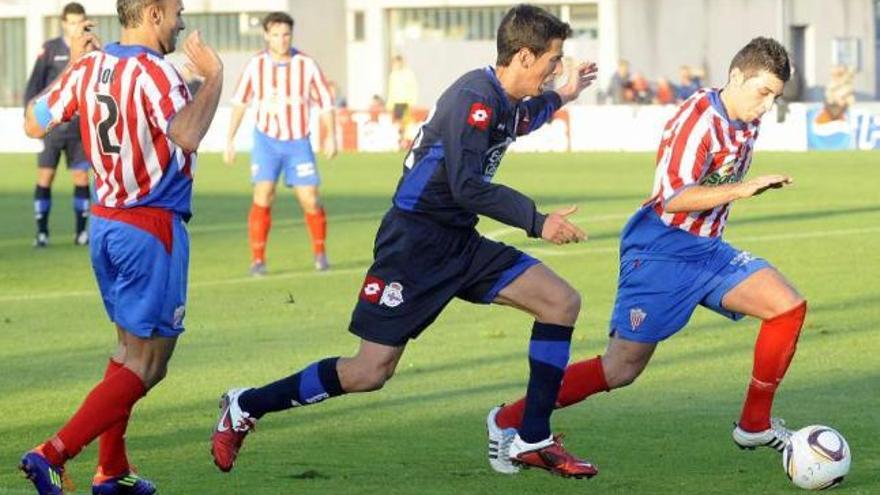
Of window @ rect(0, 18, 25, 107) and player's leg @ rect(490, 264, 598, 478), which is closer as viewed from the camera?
player's leg @ rect(490, 264, 598, 478)

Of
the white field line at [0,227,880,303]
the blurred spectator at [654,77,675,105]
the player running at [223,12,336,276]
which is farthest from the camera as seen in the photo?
the blurred spectator at [654,77,675,105]

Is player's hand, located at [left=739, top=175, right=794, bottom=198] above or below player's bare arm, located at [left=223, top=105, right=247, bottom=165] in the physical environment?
above

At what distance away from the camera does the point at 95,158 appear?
26.0 ft

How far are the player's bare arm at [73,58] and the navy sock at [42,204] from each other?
1165 centimetres

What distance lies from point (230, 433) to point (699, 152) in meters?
2.26

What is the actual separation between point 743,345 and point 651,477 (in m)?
4.54

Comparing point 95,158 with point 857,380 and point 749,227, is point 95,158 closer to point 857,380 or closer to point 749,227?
point 857,380

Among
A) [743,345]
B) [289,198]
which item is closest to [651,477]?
[743,345]

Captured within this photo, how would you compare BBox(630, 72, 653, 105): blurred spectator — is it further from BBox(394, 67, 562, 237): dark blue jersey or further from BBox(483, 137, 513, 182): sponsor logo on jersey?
BBox(394, 67, 562, 237): dark blue jersey

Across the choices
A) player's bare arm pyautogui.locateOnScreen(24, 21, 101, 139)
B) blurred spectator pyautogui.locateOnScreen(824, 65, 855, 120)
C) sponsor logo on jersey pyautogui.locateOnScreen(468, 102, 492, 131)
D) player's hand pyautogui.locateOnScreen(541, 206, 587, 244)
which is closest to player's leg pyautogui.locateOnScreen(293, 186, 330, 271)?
player's bare arm pyautogui.locateOnScreen(24, 21, 101, 139)

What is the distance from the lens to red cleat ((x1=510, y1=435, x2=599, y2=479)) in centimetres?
821

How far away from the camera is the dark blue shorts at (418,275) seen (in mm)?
8492

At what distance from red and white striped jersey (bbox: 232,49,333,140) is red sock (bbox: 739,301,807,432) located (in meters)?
9.50

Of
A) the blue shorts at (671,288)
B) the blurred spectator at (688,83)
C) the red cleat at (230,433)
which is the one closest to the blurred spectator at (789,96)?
the blurred spectator at (688,83)
